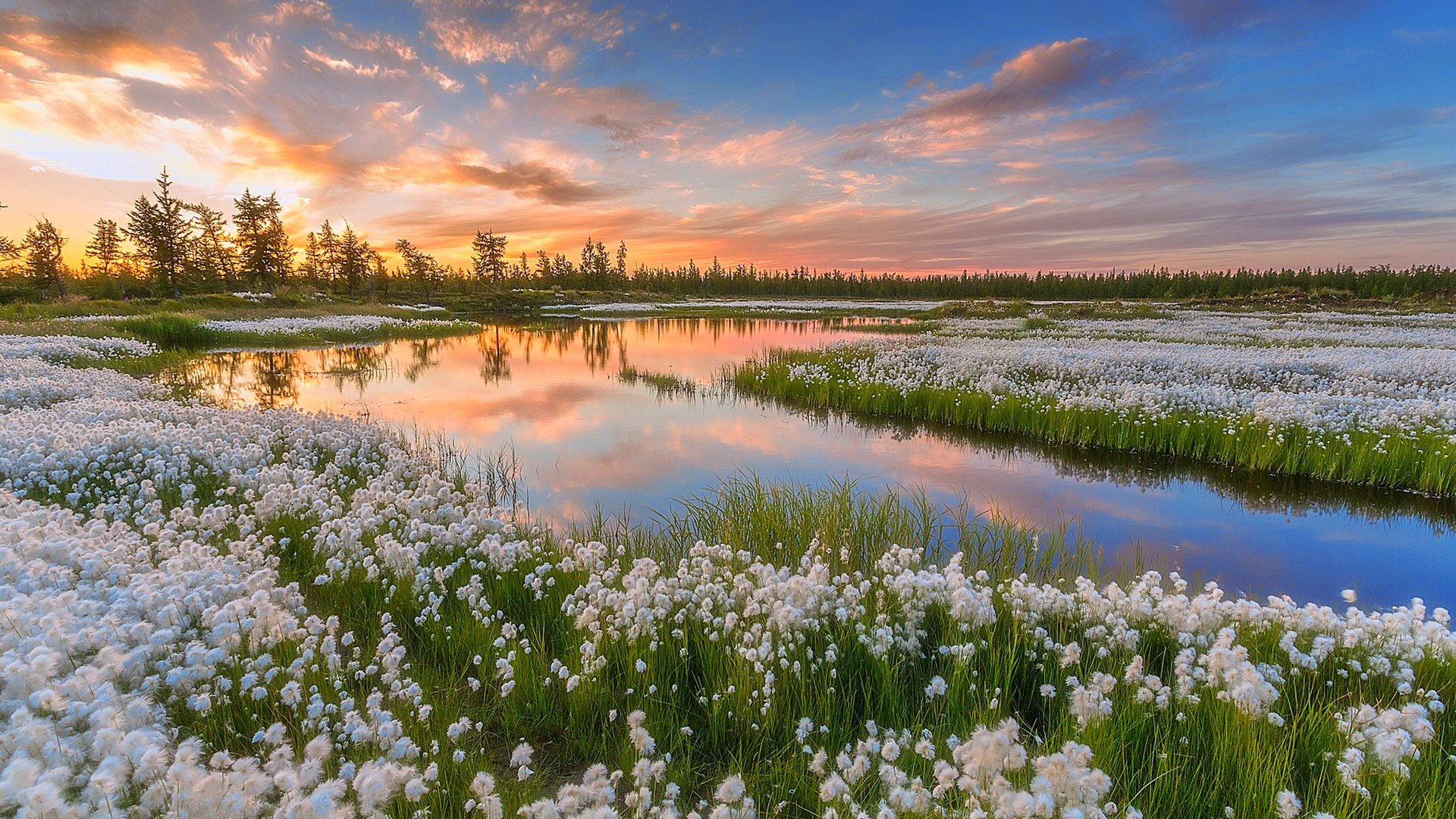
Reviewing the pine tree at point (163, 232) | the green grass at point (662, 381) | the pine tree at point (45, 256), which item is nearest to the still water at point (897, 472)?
the green grass at point (662, 381)

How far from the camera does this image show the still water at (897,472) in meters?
8.77

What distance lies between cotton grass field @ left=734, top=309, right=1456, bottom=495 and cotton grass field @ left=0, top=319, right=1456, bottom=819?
22.6 feet

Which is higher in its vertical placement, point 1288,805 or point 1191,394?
point 1191,394

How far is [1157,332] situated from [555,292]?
8514cm

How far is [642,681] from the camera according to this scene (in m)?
4.68

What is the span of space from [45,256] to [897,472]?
346 ft

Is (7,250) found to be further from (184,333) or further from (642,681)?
(642,681)

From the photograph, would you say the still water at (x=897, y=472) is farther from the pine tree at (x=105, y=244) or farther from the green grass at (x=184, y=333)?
the pine tree at (x=105, y=244)

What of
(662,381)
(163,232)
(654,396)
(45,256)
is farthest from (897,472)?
(45,256)

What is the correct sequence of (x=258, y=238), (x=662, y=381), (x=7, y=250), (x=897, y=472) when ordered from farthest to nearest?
(x=258, y=238) < (x=7, y=250) < (x=662, y=381) < (x=897, y=472)

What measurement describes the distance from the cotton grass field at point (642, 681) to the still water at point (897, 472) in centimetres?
199

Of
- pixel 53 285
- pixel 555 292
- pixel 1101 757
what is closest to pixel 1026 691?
pixel 1101 757

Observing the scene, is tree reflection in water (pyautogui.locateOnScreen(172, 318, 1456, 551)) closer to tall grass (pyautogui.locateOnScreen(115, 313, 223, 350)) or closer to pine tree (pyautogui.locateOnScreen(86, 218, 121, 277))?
→ tall grass (pyautogui.locateOnScreen(115, 313, 223, 350))

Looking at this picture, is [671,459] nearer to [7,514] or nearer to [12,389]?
[7,514]
